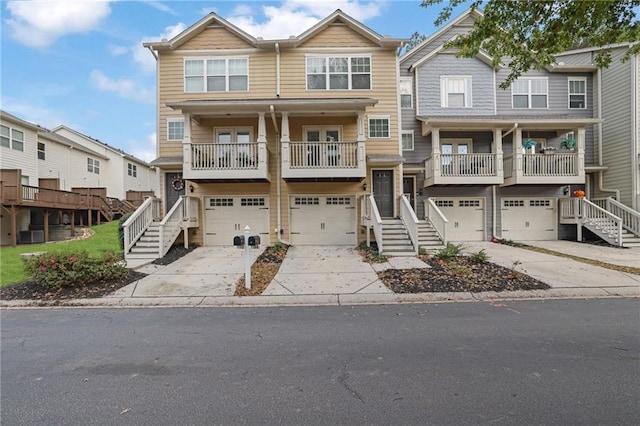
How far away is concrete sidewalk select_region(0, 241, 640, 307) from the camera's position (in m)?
6.30

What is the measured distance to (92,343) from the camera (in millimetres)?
4273

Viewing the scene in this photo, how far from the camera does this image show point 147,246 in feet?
35.9

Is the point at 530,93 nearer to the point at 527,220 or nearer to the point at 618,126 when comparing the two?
the point at 618,126

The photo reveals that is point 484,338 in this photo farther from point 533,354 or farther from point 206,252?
point 206,252

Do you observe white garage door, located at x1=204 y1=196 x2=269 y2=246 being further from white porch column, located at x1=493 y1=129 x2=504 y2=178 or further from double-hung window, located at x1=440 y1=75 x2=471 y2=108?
white porch column, located at x1=493 y1=129 x2=504 y2=178

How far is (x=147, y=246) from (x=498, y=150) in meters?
15.0

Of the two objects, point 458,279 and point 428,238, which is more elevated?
point 428,238

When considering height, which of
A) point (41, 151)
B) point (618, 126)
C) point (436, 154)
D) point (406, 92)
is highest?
point (406, 92)

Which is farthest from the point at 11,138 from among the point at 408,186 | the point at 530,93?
the point at 530,93

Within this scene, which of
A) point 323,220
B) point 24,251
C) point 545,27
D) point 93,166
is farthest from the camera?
point 93,166

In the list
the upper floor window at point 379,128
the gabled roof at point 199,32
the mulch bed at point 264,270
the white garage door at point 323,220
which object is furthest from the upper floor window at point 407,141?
the gabled roof at point 199,32

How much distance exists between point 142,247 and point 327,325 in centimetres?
883

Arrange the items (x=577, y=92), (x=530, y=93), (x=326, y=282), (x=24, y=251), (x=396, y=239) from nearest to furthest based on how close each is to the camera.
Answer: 1. (x=326, y=282)
2. (x=396, y=239)
3. (x=24, y=251)
4. (x=530, y=93)
5. (x=577, y=92)

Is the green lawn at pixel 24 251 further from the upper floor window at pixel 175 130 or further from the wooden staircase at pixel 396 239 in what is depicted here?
the wooden staircase at pixel 396 239
